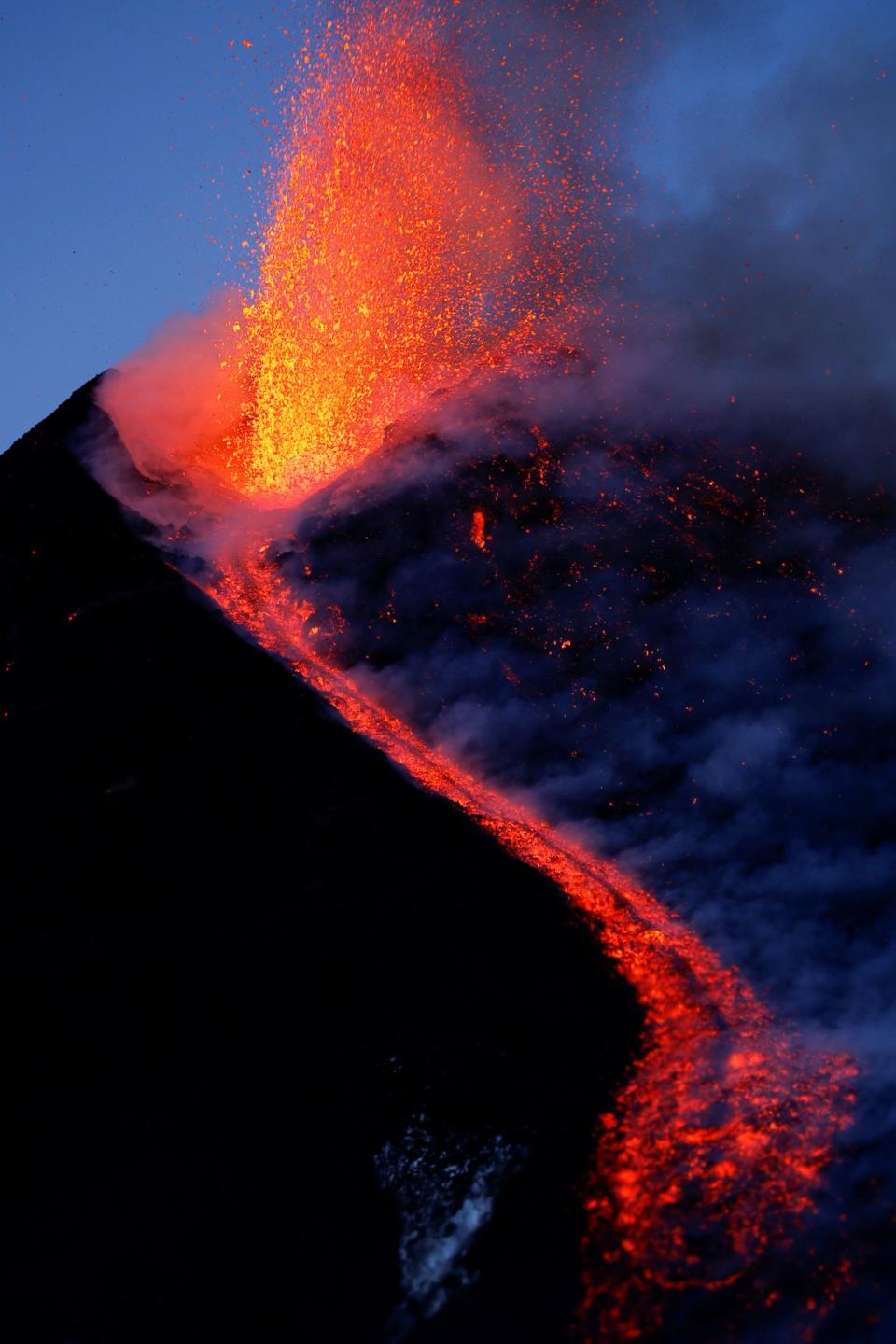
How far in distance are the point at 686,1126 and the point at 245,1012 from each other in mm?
1516

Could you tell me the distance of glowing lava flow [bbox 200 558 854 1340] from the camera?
8.15ft

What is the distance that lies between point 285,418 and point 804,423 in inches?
170

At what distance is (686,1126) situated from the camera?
2.84 meters

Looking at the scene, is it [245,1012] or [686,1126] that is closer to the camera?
[686,1126]

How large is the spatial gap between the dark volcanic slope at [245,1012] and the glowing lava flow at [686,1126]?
11 cm

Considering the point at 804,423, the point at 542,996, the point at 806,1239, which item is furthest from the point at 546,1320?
the point at 804,423

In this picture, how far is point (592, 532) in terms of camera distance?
20.2 ft

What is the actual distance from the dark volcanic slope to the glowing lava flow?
0.36 feet

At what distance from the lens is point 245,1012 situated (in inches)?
132

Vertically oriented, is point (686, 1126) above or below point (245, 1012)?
above

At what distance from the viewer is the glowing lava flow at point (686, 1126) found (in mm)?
2484

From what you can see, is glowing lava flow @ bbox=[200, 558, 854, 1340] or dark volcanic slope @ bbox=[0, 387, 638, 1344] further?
dark volcanic slope @ bbox=[0, 387, 638, 1344]

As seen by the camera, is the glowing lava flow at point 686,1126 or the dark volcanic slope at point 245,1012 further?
the dark volcanic slope at point 245,1012

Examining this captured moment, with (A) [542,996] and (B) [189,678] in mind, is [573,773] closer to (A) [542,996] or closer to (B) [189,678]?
(A) [542,996]
